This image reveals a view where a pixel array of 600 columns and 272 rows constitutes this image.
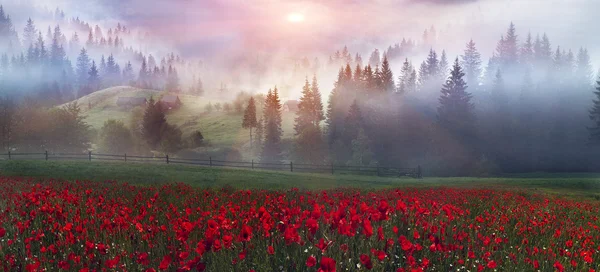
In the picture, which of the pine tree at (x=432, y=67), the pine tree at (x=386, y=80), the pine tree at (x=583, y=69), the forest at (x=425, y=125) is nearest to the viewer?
the forest at (x=425, y=125)

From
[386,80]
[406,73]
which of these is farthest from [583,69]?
[386,80]

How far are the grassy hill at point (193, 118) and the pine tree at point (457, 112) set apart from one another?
165 ft

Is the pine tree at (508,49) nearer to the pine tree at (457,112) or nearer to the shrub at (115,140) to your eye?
the pine tree at (457,112)

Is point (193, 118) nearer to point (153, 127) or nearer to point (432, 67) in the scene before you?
point (153, 127)

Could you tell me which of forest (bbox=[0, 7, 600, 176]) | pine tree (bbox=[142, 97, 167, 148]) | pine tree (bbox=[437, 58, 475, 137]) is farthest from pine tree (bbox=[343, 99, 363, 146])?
pine tree (bbox=[142, 97, 167, 148])

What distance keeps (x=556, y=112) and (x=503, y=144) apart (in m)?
25.4

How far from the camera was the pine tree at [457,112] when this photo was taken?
7769 cm

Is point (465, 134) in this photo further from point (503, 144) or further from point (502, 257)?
point (502, 257)

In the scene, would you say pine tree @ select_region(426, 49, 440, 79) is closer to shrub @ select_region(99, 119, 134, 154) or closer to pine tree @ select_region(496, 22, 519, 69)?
pine tree @ select_region(496, 22, 519, 69)

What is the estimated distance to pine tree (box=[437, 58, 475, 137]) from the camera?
77.7 metres

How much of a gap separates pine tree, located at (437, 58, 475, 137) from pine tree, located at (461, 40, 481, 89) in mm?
45466

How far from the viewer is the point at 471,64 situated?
128 meters

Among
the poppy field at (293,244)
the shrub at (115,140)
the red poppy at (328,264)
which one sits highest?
the shrub at (115,140)

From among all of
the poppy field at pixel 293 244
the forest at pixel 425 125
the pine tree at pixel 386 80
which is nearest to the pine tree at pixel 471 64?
the forest at pixel 425 125
